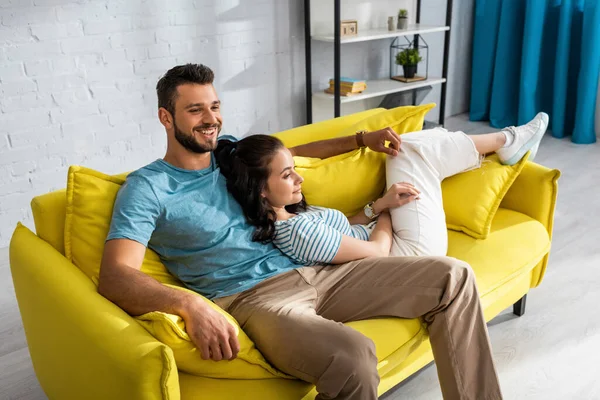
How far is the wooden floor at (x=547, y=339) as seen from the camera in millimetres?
1917

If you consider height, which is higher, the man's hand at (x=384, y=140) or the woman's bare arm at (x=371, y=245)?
the man's hand at (x=384, y=140)

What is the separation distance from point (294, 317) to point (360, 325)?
223mm

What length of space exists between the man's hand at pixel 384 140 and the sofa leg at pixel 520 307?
75 cm

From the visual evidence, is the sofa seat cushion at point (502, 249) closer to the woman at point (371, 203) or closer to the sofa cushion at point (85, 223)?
the woman at point (371, 203)

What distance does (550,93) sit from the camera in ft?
14.5

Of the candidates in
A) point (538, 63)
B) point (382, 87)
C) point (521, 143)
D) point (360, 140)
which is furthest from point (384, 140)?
point (538, 63)

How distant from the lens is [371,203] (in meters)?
2.09

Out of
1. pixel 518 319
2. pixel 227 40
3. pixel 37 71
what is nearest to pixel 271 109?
pixel 227 40

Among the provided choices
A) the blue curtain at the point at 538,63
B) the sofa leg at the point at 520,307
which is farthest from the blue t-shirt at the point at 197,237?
the blue curtain at the point at 538,63

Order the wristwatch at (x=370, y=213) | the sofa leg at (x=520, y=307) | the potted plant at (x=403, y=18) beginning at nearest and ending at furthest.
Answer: the wristwatch at (x=370, y=213), the sofa leg at (x=520, y=307), the potted plant at (x=403, y=18)

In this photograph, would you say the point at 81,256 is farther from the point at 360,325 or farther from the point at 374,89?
the point at 374,89

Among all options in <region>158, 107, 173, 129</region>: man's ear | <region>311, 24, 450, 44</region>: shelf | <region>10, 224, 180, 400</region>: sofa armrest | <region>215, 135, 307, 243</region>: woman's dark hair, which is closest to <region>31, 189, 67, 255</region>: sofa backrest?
<region>10, 224, 180, 400</region>: sofa armrest

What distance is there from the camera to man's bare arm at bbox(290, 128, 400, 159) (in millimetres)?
2033

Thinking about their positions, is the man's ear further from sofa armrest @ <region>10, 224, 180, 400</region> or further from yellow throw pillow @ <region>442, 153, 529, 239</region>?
yellow throw pillow @ <region>442, 153, 529, 239</region>
